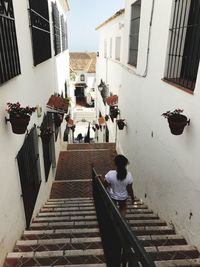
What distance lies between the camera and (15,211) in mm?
3738

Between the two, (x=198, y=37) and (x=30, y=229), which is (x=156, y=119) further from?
(x=30, y=229)

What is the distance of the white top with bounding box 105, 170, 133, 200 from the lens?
4156mm

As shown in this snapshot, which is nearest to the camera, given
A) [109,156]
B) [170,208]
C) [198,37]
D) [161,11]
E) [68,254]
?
[68,254]

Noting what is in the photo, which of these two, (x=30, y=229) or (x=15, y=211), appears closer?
(x=15, y=211)

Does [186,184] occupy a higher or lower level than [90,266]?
higher

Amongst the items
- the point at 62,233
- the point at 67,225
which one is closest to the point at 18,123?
the point at 62,233

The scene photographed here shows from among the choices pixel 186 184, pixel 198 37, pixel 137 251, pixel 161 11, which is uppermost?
pixel 161 11

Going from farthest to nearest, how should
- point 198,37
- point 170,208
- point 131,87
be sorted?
point 131,87 < point 170,208 < point 198,37

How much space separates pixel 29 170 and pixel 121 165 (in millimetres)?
1965

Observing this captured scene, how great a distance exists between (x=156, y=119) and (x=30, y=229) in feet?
11.5

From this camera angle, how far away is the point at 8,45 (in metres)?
3.53

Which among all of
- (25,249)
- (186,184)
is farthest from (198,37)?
(25,249)

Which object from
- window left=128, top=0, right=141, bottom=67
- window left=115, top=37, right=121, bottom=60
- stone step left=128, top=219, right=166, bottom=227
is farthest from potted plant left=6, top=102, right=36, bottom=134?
window left=115, top=37, right=121, bottom=60

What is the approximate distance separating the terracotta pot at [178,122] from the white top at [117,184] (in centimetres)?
122
